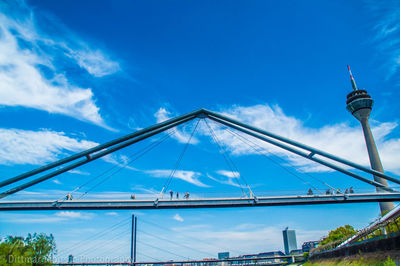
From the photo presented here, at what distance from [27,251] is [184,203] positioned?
70.9 ft

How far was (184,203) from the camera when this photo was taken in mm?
36812

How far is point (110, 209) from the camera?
37.2 meters

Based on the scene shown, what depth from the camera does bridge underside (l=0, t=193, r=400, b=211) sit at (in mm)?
36344

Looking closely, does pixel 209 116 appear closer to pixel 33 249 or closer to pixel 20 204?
pixel 20 204

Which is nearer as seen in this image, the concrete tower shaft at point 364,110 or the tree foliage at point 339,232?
the tree foliage at point 339,232

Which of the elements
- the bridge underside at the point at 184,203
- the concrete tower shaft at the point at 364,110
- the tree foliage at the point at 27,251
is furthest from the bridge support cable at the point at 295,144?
the concrete tower shaft at the point at 364,110

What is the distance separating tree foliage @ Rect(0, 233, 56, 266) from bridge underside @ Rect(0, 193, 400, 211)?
199 inches

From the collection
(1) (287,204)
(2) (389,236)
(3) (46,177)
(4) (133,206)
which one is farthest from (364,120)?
(3) (46,177)

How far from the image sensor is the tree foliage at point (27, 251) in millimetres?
33531

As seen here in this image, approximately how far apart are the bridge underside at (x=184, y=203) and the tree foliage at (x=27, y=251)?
5047mm

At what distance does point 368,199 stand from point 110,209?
34.0m

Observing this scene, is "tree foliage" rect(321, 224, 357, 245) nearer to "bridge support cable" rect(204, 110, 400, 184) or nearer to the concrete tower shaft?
the concrete tower shaft

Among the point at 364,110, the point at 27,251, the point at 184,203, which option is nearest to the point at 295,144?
the point at 184,203

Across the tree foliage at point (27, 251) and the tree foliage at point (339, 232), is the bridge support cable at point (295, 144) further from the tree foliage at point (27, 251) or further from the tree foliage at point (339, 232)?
the tree foliage at point (339, 232)
